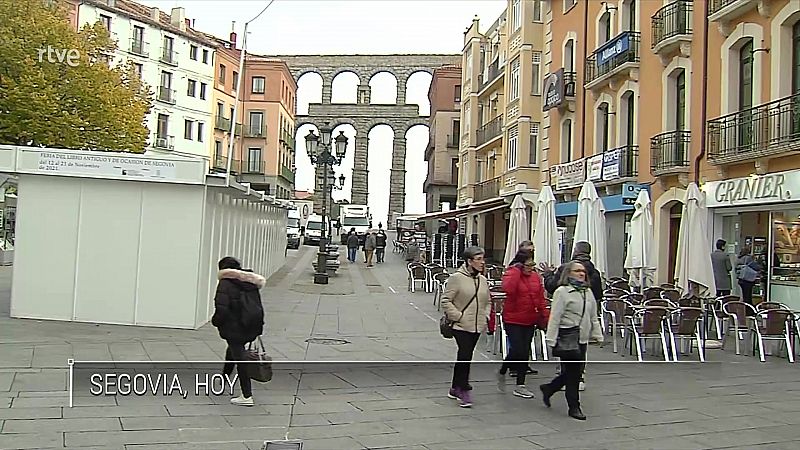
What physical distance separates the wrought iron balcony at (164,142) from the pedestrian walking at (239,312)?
5313 centimetres

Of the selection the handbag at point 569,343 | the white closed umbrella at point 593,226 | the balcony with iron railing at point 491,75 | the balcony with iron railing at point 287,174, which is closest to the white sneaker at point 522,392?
the handbag at point 569,343

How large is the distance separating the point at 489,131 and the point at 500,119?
8.33ft

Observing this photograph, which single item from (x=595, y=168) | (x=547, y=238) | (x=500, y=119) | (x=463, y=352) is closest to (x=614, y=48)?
(x=595, y=168)

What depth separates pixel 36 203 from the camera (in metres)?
14.3

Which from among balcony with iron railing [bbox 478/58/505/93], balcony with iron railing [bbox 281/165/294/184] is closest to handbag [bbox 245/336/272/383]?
balcony with iron railing [bbox 478/58/505/93]

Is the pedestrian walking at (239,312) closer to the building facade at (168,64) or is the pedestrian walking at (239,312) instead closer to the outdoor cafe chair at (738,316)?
the outdoor cafe chair at (738,316)

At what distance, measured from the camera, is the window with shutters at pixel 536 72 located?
36.0m

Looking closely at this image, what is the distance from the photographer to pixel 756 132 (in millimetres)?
18281

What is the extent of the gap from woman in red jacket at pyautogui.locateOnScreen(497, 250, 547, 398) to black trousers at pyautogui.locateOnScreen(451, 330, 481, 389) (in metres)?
0.90

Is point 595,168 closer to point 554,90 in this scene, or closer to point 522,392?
point 554,90

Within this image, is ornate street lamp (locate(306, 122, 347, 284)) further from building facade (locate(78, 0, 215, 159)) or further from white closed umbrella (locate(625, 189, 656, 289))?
building facade (locate(78, 0, 215, 159))

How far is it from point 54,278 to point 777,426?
11.2m

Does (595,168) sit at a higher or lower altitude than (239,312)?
higher

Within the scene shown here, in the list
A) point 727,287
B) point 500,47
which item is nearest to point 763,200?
point 727,287
